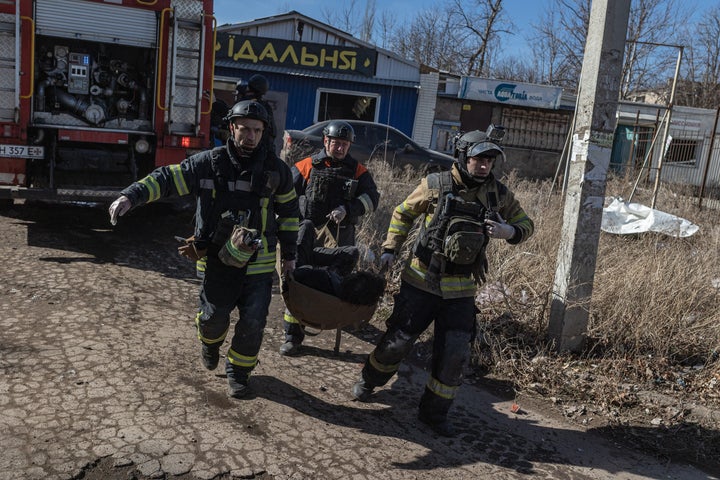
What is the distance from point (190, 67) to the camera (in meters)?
6.91

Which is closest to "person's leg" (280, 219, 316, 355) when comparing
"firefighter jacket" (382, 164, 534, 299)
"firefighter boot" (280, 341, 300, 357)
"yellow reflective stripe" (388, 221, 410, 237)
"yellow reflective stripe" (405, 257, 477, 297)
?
"firefighter boot" (280, 341, 300, 357)

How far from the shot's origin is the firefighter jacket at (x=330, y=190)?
15.8ft

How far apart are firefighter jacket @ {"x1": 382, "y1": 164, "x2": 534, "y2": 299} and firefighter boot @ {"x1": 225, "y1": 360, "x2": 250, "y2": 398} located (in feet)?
3.77

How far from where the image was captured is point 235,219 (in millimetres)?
3535

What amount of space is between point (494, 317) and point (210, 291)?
8.36 feet

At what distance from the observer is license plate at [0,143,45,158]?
20.6 feet

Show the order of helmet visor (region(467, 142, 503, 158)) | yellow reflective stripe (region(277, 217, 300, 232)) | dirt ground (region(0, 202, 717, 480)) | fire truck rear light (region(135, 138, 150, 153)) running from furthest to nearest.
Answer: fire truck rear light (region(135, 138, 150, 153)) → yellow reflective stripe (region(277, 217, 300, 232)) → helmet visor (region(467, 142, 503, 158)) → dirt ground (region(0, 202, 717, 480))

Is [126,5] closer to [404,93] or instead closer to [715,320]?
[715,320]

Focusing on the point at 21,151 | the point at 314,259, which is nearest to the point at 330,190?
the point at 314,259

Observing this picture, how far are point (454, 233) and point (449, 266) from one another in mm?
219

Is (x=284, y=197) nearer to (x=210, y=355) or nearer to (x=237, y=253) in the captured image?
(x=237, y=253)

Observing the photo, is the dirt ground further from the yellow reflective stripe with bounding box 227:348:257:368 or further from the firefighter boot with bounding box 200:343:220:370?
the yellow reflective stripe with bounding box 227:348:257:368

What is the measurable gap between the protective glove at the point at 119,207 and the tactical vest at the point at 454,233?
1690 mm

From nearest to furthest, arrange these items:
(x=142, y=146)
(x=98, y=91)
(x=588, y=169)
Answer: (x=588, y=169) < (x=142, y=146) < (x=98, y=91)
